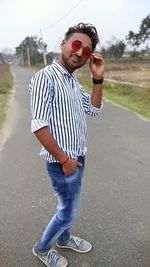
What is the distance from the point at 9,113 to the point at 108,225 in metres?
8.66

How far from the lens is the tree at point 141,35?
61519 mm

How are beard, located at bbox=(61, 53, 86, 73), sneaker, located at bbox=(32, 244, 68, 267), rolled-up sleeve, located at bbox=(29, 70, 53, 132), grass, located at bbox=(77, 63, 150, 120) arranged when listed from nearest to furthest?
rolled-up sleeve, located at bbox=(29, 70, 53, 132) < beard, located at bbox=(61, 53, 86, 73) < sneaker, located at bbox=(32, 244, 68, 267) < grass, located at bbox=(77, 63, 150, 120)

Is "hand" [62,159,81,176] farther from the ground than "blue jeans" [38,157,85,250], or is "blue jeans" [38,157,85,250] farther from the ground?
"hand" [62,159,81,176]

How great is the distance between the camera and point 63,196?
2438 mm

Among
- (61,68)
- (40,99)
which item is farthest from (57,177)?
(61,68)

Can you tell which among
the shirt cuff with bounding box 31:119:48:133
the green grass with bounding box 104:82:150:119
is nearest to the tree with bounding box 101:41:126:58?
the green grass with bounding box 104:82:150:119

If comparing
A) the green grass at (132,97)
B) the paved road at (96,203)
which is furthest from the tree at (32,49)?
the paved road at (96,203)

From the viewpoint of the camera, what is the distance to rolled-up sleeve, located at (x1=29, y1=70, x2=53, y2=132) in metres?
2.09

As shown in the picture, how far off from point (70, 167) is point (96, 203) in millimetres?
1746

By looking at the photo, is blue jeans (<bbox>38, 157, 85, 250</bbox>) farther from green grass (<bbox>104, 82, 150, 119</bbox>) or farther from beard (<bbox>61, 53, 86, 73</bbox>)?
green grass (<bbox>104, 82, 150, 119</bbox>)

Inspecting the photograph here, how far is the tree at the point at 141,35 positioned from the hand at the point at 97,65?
62556mm

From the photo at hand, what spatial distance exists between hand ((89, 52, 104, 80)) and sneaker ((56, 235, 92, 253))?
1.45m

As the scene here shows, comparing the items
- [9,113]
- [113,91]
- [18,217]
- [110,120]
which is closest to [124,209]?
A: [18,217]

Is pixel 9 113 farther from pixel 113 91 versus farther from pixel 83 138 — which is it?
pixel 83 138
